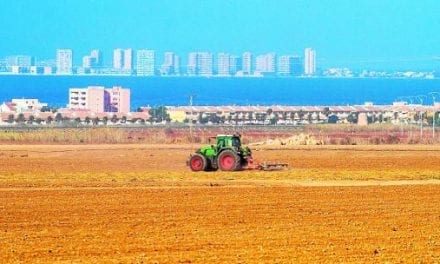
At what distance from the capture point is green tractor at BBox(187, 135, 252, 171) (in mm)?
43719

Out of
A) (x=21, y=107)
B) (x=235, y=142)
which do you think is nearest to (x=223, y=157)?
(x=235, y=142)

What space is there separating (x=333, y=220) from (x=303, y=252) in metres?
5.75

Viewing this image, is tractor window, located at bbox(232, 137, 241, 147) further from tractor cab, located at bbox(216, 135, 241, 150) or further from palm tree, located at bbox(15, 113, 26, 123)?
palm tree, located at bbox(15, 113, 26, 123)

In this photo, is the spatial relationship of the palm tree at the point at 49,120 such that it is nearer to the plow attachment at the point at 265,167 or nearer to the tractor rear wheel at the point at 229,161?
the plow attachment at the point at 265,167

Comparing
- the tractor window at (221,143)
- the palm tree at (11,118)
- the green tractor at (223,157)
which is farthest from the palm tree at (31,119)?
the tractor window at (221,143)

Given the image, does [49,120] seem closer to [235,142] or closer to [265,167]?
[235,142]

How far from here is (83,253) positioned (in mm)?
22094

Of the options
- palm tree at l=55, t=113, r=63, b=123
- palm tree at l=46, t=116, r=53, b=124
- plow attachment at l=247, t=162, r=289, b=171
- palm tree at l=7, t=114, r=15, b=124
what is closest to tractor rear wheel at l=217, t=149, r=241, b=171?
plow attachment at l=247, t=162, r=289, b=171

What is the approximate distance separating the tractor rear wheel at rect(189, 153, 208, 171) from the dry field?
0.66 metres

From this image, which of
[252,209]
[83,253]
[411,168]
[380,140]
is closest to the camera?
[83,253]

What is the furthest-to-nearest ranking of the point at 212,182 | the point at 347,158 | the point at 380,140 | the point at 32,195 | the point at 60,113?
the point at 60,113, the point at 380,140, the point at 347,158, the point at 212,182, the point at 32,195

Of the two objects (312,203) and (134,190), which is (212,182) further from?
(312,203)

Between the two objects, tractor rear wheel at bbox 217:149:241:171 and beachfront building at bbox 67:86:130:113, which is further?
beachfront building at bbox 67:86:130:113

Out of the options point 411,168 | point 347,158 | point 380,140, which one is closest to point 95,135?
point 380,140
